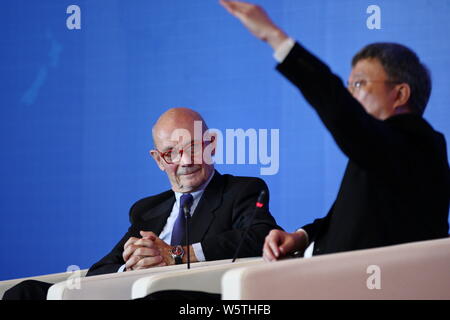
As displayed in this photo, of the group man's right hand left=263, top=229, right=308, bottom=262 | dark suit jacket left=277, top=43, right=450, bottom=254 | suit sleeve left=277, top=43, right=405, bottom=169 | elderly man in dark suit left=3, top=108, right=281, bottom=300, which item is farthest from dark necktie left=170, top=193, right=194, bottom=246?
suit sleeve left=277, top=43, right=405, bottom=169

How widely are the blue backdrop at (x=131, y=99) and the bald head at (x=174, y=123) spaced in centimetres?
81

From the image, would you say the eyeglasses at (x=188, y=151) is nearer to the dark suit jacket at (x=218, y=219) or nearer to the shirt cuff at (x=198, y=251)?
the dark suit jacket at (x=218, y=219)

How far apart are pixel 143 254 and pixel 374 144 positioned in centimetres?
129

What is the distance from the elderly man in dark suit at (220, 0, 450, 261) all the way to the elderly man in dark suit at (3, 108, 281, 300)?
655 mm

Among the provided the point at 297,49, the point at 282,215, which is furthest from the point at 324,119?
the point at 282,215

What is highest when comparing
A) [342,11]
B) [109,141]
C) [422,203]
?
[342,11]

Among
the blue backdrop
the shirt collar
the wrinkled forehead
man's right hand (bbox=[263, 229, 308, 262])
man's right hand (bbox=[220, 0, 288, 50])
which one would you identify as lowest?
man's right hand (bbox=[263, 229, 308, 262])

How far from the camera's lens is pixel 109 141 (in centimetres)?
459

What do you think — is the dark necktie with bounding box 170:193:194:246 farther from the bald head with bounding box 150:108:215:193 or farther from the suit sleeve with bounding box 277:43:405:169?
the suit sleeve with bounding box 277:43:405:169

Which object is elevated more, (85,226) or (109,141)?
(109,141)

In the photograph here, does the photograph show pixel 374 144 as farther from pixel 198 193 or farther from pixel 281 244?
pixel 198 193

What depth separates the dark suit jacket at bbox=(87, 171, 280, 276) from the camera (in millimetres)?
2939
